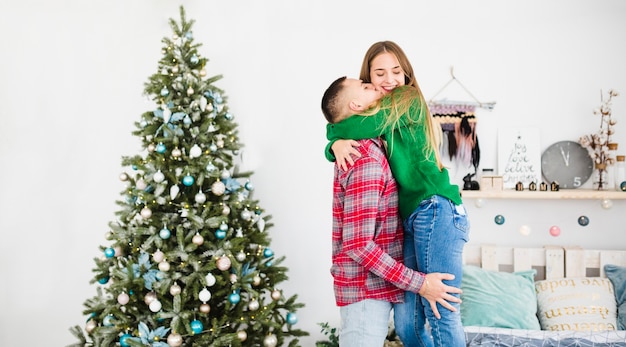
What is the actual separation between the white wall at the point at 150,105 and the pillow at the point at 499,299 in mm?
350

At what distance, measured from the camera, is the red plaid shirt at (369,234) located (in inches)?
57.8

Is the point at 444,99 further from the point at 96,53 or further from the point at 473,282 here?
the point at 96,53

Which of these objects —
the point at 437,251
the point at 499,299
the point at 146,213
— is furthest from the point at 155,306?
the point at 499,299

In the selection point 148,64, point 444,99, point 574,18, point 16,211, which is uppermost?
point 574,18

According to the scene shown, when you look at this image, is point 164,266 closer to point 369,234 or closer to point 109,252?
point 109,252

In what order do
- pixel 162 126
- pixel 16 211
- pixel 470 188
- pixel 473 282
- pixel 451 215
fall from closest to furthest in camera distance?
pixel 451 215 < pixel 162 126 < pixel 473 282 < pixel 470 188 < pixel 16 211

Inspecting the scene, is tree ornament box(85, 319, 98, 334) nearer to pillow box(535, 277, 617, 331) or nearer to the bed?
the bed

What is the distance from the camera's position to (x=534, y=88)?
285 centimetres

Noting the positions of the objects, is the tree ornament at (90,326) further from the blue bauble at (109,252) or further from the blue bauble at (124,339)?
the blue bauble at (109,252)

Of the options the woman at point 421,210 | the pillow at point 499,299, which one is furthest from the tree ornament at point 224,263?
the pillow at point 499,299

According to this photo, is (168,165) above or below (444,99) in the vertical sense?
below

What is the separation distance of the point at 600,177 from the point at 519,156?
42cm

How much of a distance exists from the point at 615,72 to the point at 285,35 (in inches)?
72.9

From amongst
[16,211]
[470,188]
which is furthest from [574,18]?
[16,211]
